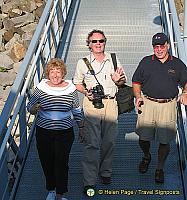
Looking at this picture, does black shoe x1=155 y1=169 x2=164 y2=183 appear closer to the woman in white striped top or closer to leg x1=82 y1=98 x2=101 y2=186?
leg x1=82 y1=98 x2=101 y2=186

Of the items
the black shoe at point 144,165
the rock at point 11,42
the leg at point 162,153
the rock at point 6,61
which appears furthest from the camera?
the rock at point 11,42

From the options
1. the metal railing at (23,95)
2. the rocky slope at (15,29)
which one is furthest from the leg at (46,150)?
the rocky slope at (15,29)

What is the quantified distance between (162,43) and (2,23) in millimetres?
13940

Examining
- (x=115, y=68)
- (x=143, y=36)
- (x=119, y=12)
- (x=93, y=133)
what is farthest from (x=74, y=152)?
(x=119, y=12)

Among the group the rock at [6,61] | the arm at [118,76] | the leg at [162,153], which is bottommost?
the rock at [6,61]

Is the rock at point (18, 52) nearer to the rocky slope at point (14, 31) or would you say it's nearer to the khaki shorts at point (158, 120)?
the rocky slope at point (14, 31)

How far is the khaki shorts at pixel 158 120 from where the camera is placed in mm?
5133

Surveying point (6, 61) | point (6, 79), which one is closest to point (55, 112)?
point (6, 79)

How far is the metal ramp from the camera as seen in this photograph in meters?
5.35

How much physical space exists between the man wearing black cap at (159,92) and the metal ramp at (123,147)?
0.28 metres

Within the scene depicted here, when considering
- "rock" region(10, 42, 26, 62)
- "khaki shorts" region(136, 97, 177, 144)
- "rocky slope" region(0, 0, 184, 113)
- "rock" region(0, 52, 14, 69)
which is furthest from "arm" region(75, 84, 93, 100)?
"rock" region(10, 42, 26, 62)

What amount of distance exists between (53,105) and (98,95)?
424 millimetres

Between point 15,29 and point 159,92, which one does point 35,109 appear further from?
point 15,29

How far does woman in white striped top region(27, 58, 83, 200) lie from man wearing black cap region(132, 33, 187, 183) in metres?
0.65
